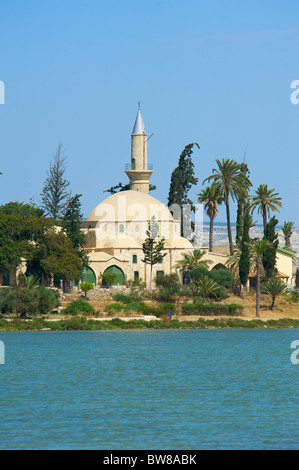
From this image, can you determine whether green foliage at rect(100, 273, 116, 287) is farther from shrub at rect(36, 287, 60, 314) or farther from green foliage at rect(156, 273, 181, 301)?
shrub at rect(36, 287, 60, 314)

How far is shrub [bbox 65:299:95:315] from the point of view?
2272 inches

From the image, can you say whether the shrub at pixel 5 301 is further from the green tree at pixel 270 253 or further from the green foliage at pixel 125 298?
the green tree at pixel 270 253

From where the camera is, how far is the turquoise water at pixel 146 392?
22.2m

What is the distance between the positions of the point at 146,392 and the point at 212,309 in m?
32.1

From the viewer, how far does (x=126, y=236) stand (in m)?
72.1

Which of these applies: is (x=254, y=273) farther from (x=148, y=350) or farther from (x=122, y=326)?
(x=148, y=350)

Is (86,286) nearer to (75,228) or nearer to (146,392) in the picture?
(75,228)

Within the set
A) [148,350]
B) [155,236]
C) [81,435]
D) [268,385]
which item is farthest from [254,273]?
[81,435]

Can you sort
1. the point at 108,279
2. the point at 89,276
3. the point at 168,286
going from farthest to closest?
the point at 89,276 < the point at 108,279 < the point at 168,286

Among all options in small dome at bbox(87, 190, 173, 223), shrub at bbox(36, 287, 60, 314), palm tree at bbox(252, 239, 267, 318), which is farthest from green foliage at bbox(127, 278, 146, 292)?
shrub at bbox(36, 287, 60, 314)

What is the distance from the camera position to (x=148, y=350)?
151ft

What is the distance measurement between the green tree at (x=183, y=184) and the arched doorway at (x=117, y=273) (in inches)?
484

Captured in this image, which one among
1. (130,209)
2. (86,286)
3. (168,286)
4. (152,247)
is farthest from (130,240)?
(86,286)

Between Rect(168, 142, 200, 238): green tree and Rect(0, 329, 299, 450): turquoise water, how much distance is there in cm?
2855
